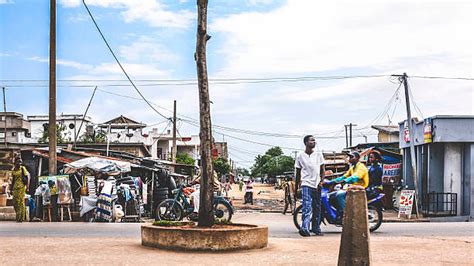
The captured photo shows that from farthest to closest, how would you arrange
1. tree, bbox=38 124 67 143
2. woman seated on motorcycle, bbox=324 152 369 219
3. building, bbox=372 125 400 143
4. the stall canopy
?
tree, bbox=38 124 67 143 < building, bbox=372 125 400 143 < the stall canopy < woman seated on motorcycle, bbox=324 152 369 219

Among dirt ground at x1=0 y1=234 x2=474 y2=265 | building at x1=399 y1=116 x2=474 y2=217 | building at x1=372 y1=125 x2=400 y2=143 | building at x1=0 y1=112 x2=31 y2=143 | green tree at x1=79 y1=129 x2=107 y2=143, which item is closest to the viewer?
dirt ground at x1=0 y1=234 x2=474 y2=265

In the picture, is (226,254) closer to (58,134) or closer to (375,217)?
(375,217)

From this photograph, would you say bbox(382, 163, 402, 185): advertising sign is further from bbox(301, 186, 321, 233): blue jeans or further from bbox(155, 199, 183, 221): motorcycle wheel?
bbox(301, 186, 321, 233): blue jeans

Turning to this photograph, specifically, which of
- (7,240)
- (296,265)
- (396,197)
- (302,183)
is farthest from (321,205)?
(396,197)

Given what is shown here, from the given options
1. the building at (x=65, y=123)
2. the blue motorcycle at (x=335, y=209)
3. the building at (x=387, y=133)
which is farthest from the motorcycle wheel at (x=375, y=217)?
the building at (x=65, y=123)

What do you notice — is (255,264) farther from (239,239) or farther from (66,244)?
(66,244)

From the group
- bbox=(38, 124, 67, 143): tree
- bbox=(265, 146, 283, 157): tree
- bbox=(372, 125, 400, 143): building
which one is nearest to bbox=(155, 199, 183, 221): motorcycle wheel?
bbox=(372, 125, 400, 143): building

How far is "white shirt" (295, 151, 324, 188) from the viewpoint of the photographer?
472 inches

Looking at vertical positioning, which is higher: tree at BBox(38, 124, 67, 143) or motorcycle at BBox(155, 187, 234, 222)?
tree at BBox(38, 124, 67, 143)

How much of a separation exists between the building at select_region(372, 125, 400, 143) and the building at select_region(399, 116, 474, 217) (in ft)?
90.3

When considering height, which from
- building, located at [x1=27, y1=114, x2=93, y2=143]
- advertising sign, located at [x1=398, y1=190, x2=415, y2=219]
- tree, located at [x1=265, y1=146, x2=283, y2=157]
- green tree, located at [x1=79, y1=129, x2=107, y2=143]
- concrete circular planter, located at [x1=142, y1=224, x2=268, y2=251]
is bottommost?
advertising sign, located at [x1=398, y1=190, x2=415, y2=219]

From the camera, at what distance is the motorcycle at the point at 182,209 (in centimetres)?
1633

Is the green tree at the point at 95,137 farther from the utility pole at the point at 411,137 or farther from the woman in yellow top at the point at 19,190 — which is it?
the woman in yellow top at the point at 19,190

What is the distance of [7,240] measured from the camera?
10844 millimetres
